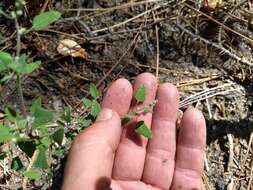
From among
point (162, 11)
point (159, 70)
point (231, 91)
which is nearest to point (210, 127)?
point (231, 91)

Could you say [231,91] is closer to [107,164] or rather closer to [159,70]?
[159,70]

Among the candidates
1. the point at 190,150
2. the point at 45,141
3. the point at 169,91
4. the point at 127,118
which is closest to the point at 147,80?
the point at 169,91

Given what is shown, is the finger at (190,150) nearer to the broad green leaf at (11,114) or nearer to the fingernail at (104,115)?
the fingernail at (104,115)

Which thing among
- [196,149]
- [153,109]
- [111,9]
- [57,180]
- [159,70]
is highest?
[111,9]

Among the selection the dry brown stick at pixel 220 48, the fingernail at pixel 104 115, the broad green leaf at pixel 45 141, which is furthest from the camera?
the dry brown stick at pixel 220 48

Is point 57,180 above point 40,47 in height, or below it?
below

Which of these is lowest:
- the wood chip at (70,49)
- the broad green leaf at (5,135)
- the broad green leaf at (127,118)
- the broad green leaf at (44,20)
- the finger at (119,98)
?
the broad green leaf at (5,135)

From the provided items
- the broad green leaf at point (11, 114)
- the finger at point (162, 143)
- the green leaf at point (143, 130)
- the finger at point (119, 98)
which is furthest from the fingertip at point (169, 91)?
the broad green leaf at point (11, 114)

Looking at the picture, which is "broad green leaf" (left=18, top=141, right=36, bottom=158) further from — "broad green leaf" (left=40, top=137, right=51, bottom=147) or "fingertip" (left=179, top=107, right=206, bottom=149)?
"fingertip" (left=179, top=107, right=206, bottom=149)
